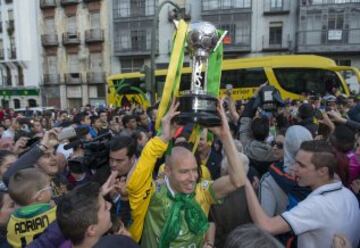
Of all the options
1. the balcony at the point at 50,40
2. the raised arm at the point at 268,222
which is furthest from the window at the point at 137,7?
the raised arm at the point at 268,222

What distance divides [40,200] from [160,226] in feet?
2.63

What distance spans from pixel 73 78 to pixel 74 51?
2171 millimetres

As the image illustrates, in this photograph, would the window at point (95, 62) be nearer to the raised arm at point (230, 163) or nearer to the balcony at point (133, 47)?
the balcony at point (133, 47)

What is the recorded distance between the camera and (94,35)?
27578mm

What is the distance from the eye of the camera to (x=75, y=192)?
189cm

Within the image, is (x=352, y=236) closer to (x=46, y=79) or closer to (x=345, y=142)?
(x=345, y=142)

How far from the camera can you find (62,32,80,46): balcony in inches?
1110

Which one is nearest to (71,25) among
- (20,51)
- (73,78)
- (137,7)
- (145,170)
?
(73,78)

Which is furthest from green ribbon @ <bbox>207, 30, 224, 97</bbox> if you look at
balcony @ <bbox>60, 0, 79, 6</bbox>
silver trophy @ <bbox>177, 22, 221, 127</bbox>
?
balcony @ <bbox>60, 0, 79, 6</bbox>

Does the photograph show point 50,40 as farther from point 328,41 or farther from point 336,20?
point 336,20

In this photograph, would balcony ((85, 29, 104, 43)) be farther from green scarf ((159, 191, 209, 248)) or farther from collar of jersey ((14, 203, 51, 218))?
green scarf ((159, 191, 209, 248))

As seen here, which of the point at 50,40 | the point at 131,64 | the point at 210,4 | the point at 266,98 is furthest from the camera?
the point at 50,40

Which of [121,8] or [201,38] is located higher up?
[121,8]

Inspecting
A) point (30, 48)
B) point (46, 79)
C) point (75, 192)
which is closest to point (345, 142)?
point (75, 192)
